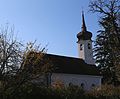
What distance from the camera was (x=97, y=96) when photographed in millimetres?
29859

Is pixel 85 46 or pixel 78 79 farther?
pixel 85 46

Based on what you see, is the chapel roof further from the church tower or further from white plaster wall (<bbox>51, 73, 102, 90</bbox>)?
the church tower

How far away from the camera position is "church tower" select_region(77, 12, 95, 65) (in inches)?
2579

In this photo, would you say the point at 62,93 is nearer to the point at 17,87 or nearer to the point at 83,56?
the point at 17,87

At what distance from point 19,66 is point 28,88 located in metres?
2.78

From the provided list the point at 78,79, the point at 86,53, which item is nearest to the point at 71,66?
the point at 78,79

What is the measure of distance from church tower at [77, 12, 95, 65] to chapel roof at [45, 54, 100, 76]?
1.35 metres

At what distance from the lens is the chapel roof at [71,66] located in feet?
183

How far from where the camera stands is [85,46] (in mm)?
65688

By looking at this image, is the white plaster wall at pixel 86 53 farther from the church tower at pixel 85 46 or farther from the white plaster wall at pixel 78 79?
the white plaster wall at pixel 78 79

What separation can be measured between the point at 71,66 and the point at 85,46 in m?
7.94

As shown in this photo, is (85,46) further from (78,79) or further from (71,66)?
(78,79)

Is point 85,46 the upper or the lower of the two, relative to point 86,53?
upper

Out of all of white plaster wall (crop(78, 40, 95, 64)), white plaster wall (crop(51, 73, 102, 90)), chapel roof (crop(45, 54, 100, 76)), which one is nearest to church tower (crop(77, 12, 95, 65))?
white plaster wall (crop(78, 40, 95, 64))
